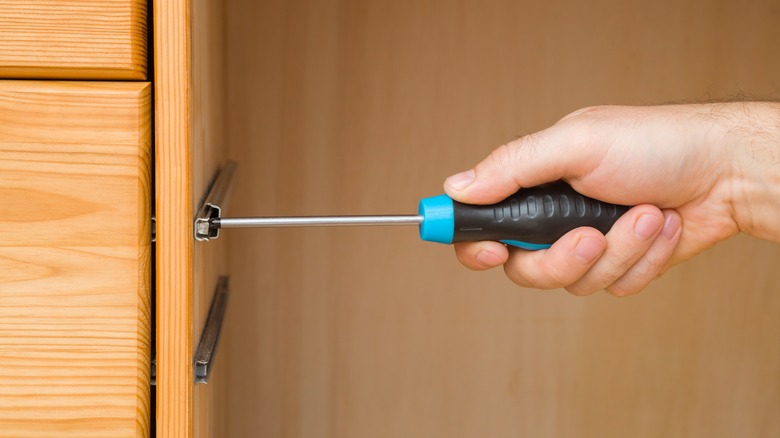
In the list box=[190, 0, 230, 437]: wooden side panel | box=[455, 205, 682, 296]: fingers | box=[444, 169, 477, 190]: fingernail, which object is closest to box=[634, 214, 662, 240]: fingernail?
box=[455, 205, 682, 296]: fingers

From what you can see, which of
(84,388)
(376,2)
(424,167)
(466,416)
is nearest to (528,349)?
(466,416)

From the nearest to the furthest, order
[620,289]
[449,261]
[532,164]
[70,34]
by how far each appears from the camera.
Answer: [70,34]
[532,164]
[620,289]
[449,261]

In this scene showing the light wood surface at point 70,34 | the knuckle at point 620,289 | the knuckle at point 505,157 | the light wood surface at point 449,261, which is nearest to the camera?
the light wood surface at point 70,34

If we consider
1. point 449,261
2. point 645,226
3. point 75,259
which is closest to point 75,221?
point 75,259

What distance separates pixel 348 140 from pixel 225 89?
146 millimetres

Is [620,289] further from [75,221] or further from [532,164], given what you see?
[75,221]

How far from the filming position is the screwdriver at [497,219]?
473mm

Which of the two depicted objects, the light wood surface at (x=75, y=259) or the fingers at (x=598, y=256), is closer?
the light wood surface at (x=75, y=259)

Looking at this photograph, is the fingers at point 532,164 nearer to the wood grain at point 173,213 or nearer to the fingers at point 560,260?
the fingers at point 560,260

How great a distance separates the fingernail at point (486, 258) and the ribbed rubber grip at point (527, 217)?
3 centimetres

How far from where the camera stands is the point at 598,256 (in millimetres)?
519

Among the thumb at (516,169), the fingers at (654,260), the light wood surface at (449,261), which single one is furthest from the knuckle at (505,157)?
the light wood surface at (449,261)

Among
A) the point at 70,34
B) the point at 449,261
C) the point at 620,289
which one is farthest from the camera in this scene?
the point at 449,261

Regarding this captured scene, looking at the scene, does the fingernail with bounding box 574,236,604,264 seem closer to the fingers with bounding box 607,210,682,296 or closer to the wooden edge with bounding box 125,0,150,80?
the fingers with bounding box 607,210,682,296
